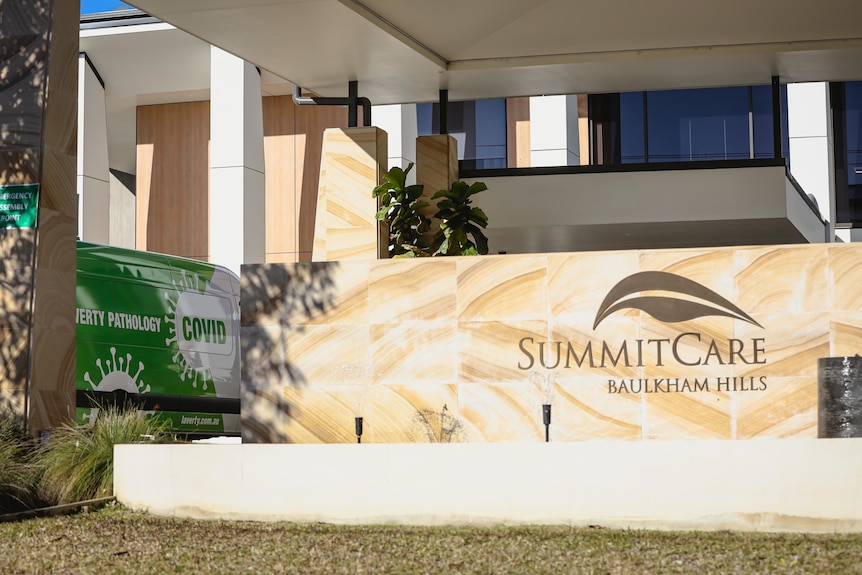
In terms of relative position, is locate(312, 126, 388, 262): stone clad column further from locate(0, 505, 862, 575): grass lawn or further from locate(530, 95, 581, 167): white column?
locate(530, 95, 581, 167): white column

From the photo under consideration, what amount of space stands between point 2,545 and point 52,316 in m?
3.68

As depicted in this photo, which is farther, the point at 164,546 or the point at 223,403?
the point at 223,403

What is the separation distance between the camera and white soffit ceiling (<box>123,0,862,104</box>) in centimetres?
1341

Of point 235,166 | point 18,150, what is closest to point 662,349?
point 18,150

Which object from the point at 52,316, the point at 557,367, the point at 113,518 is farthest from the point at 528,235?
the point at 113,518

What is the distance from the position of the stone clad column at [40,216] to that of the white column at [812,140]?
15769 mm

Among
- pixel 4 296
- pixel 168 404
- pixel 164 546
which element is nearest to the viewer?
pixel 164 546

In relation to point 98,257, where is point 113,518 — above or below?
below

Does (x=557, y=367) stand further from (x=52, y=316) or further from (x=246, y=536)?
(x=52, y=316)

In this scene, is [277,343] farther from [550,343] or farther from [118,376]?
[118,376]

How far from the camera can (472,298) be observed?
12477 mm

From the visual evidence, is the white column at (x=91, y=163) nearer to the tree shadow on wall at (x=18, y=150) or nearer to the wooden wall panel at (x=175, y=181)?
the wooden wall panel at (x=175, y=181)

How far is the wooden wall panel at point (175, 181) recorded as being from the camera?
95.7ft

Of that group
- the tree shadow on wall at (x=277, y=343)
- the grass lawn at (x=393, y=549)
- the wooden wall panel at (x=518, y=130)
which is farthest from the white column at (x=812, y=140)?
the grass lawn at (x=393, y=549)
